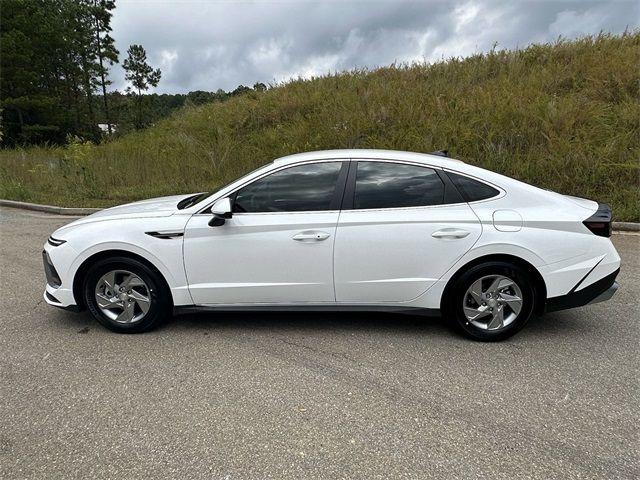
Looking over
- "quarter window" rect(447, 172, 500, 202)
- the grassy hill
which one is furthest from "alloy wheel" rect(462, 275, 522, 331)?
the grassy hill

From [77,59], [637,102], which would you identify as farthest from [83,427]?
[77,59]

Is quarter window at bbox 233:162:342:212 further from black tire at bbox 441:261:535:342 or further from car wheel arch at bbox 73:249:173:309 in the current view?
black tire at bbox 441:261:535:342

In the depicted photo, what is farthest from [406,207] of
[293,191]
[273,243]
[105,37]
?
[105,37]

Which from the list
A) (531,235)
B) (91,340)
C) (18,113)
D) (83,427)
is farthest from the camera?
(18,113)

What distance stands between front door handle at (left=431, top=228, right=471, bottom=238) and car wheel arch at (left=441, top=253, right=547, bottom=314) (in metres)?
0.23

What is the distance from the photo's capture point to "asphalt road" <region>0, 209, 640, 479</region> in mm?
2088

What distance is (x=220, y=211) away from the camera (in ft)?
10.4

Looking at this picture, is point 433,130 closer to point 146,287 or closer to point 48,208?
point 146,287

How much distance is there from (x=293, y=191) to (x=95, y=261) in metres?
1.82

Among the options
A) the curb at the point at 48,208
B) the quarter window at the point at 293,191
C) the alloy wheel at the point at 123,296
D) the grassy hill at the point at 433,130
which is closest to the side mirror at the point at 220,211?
the quarter window at the point at 293,191

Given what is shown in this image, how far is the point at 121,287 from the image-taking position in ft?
11.4

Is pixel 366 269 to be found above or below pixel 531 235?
below

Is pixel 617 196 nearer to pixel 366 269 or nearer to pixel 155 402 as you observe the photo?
pixel 366 269

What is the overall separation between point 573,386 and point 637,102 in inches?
408
